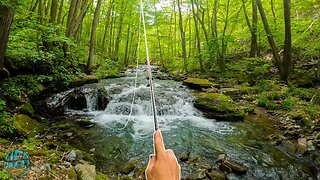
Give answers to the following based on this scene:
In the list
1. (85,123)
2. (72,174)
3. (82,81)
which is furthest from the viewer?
(82,81)

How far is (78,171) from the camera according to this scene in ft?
12.1

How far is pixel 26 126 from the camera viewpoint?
583 cm

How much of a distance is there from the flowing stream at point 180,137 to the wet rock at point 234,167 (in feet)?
0.42

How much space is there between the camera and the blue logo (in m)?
2.97

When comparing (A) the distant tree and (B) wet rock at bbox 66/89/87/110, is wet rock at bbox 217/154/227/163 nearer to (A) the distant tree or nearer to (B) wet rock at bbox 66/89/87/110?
(B) wet rock at bbox 66/89/87/110

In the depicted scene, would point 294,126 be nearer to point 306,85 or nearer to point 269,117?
point 269,117

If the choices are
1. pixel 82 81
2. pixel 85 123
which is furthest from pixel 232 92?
pixel 82 81

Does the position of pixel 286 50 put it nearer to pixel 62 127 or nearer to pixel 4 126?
pixel 62 127

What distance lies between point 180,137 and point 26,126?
4.19 meters

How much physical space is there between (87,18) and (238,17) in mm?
15110

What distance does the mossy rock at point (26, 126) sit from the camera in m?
5.39

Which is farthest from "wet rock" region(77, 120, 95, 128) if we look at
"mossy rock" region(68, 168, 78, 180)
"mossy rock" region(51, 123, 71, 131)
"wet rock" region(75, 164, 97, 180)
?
"mossy rock" region(68, 168, 78, 180)

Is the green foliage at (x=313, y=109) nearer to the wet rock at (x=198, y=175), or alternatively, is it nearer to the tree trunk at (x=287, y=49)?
the tree trunk at (x=287, y=49)

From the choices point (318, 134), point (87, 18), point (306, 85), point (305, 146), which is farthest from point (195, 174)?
point (87, 18)
